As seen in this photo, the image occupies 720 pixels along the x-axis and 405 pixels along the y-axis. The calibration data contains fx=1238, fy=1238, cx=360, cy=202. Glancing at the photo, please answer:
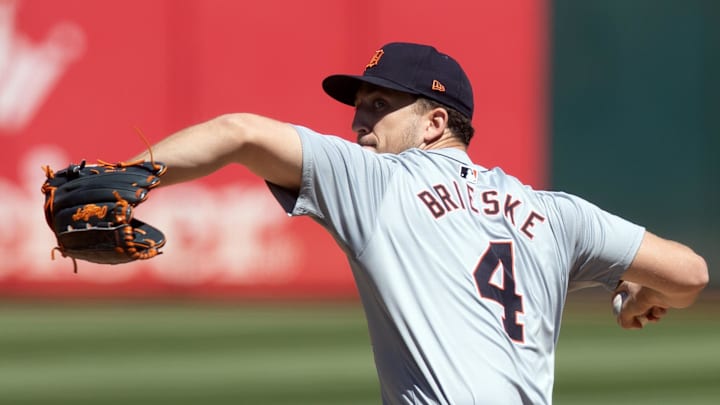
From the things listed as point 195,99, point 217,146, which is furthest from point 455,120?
point 195,99

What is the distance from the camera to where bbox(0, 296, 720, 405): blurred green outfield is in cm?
728

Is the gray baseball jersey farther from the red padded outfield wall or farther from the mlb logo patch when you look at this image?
the red padded outfield wall

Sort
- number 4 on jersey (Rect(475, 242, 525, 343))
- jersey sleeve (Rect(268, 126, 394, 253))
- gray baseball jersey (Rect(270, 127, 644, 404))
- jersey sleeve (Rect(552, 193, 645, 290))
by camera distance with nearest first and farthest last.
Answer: jersey sleeve (Rect(268, 126, 394, 253)), gray baseball jersey (Rect(270, 127, 644, 404)), number 4 on jersey (Rect(475, 242, 525, 343)), jersey sleeve (Rect(552, 193, 645, 290))

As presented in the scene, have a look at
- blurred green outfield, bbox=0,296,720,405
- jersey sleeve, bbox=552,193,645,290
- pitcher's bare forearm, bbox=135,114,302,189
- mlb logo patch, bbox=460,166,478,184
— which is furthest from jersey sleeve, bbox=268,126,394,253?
blurred green outfield, bbox=0,296,720,405

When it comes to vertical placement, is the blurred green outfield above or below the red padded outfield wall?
below

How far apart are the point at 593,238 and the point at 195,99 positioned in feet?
30.3

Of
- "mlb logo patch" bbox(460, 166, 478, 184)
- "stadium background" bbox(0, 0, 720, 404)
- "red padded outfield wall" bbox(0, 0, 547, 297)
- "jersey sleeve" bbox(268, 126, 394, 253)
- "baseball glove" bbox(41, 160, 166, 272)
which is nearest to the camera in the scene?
"baseball glove" bbox(41, 160, 166, 272)

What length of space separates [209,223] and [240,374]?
446 centimetres

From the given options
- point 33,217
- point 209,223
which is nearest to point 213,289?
point 209,223

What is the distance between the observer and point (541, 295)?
3.35 m

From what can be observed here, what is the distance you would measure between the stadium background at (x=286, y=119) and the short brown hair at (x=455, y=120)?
5.48 meters

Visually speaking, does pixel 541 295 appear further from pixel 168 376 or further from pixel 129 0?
pixel 129 0

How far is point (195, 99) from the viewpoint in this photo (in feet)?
40.7

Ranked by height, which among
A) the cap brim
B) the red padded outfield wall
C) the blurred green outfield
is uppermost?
the cap brim
